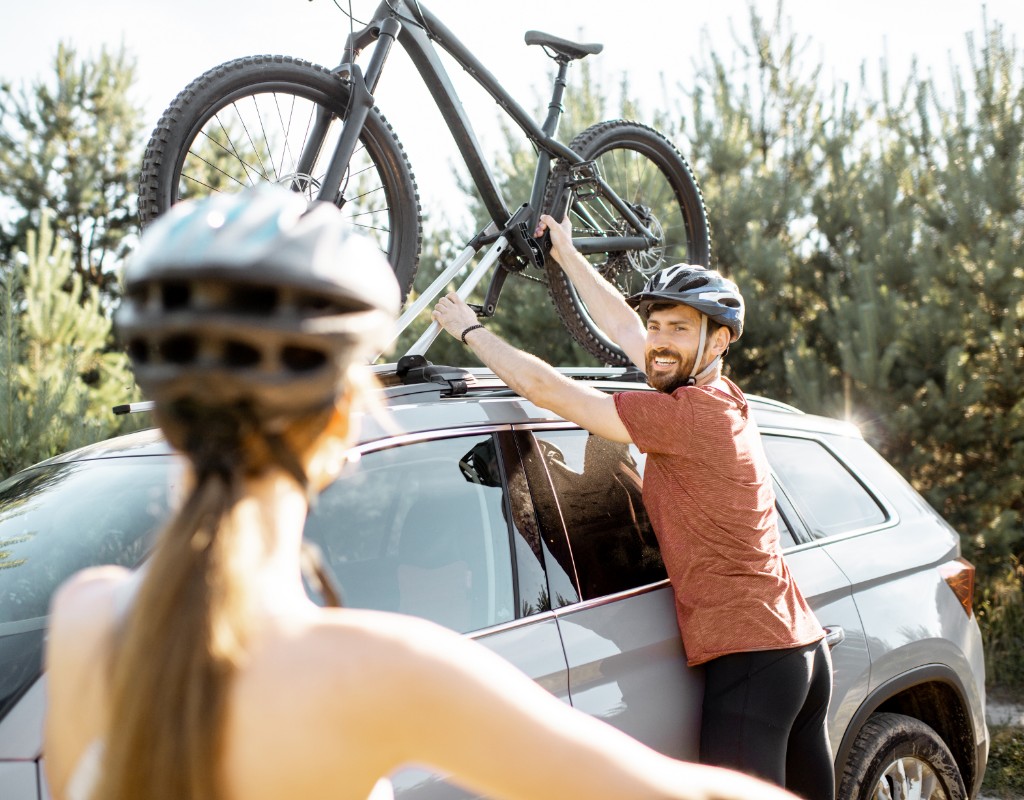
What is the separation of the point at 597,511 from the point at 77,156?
629 inches

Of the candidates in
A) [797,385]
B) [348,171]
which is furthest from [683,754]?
[797,385]

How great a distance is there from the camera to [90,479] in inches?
98.1

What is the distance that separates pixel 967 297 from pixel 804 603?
18.8 ft

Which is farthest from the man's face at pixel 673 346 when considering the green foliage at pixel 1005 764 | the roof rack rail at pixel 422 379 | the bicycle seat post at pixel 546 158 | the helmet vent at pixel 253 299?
the green foliage at pixel 1005 764

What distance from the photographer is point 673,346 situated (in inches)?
119

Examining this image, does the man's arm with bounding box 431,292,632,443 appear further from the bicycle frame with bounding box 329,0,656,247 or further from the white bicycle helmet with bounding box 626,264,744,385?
the bicycle frame with bounding box 329,0,656,247

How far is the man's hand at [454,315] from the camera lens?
3.15 metres

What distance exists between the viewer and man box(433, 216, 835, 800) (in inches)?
103

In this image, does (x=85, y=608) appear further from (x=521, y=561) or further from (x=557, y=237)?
(x=557, y=237)

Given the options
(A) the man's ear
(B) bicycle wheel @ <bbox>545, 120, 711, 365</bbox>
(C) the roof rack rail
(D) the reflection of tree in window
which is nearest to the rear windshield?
(D) the reflection of tree in window

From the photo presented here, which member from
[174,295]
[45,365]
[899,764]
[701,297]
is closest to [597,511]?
[701,297]

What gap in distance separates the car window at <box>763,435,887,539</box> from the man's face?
0.63 metres

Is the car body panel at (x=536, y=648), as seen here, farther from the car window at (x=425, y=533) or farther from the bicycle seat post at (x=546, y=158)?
the bicycle seat post at (x=546, y=158)

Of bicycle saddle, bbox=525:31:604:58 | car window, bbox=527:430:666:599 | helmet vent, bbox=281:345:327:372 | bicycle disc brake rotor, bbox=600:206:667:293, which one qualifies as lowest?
car window, bbox=527:430:666:599
